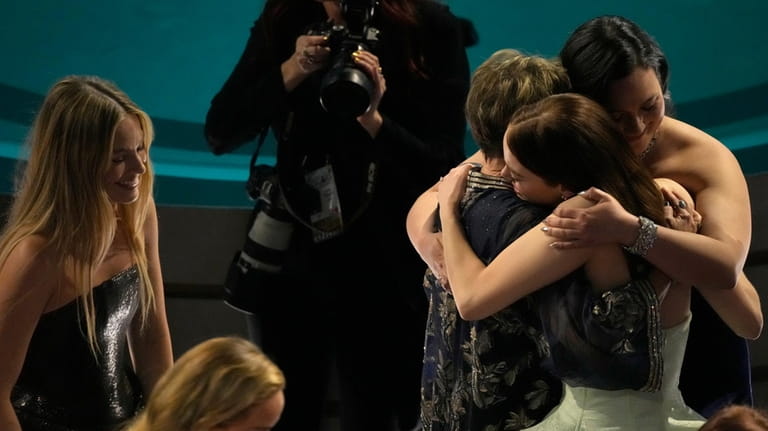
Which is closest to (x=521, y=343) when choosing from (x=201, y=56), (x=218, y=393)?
(x=218, y=393)

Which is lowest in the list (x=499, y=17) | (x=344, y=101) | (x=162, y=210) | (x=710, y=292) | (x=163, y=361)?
(x=499, y=17)

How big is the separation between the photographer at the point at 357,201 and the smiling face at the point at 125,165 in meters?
0.35

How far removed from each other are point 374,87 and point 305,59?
17cm

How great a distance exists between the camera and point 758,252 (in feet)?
11.6

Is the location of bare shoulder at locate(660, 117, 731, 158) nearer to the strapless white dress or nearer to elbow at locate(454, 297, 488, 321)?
the strapless white dress

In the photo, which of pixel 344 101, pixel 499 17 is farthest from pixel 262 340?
pixel 499 17

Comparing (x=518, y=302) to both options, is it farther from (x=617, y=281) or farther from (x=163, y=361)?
(x=163, y=361)

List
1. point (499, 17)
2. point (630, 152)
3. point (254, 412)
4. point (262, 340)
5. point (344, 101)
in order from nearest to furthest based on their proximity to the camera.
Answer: point (254, 412)
point (630, 152)
point (344, 101)
point (262, 340)
point (499, 17)

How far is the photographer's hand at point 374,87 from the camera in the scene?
2459 mm

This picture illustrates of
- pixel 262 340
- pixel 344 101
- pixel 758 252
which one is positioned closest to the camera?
pixel 344 101

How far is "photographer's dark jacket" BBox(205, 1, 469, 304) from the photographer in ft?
8.48

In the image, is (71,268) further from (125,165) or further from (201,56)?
(201,56)

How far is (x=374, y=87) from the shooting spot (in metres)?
2.46

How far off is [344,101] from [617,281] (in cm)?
78
